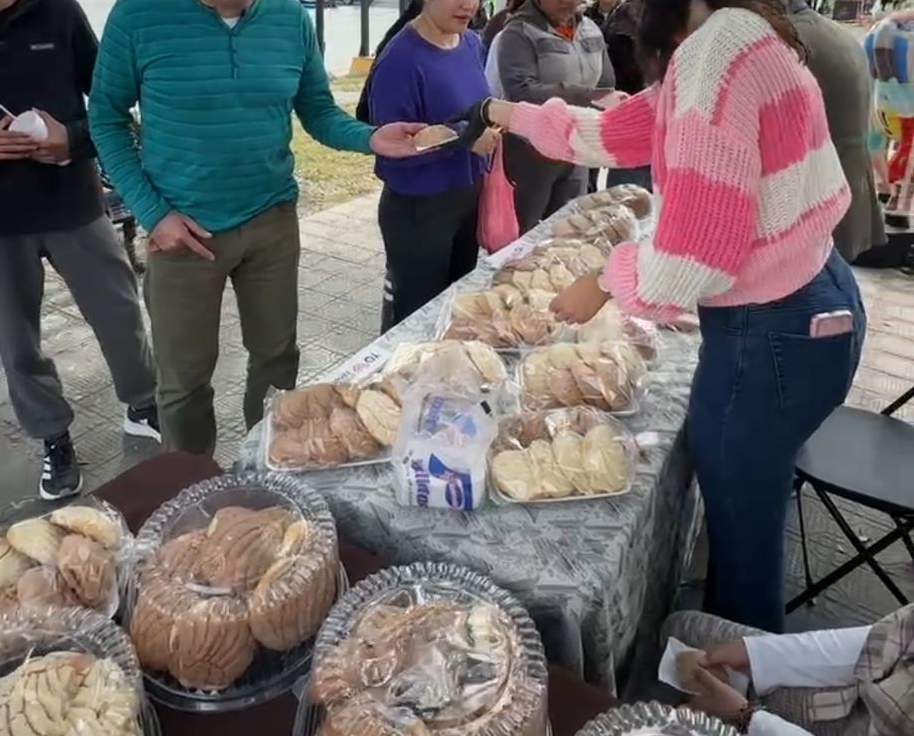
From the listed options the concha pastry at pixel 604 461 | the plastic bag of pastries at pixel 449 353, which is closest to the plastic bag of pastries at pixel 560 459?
the concha pastry at pixel 604 461

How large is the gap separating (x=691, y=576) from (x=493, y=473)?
0.97 metres

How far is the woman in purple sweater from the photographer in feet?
7.18

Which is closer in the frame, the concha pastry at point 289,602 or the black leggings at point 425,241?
the concha pastry at point 289,602

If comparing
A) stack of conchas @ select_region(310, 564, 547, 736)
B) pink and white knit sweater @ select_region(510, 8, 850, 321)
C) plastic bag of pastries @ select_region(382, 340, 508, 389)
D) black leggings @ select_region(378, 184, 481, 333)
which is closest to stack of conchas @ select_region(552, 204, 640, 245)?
black leggings @ select_region(378, 184, 481, 333)

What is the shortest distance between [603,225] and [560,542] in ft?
4.00

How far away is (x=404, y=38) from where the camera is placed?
2195 millimetres

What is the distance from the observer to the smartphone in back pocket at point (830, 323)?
4.00 feet

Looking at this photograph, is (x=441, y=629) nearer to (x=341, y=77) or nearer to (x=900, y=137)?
(x=900, y=137)

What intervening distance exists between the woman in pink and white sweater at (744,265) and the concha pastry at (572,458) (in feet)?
0.70

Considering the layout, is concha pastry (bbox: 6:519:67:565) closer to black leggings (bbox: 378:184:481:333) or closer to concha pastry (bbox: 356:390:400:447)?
concha pastry (bbox: 356:390:400:447)

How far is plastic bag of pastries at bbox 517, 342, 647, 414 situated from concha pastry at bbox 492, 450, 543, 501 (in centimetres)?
20

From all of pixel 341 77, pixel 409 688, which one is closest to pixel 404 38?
pixel 409 688

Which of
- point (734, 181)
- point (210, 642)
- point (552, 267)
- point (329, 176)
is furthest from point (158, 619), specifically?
point (329, 176)

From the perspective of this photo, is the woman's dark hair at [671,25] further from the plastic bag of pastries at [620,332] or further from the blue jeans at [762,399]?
the plastic bag of pastries at [620,332]
